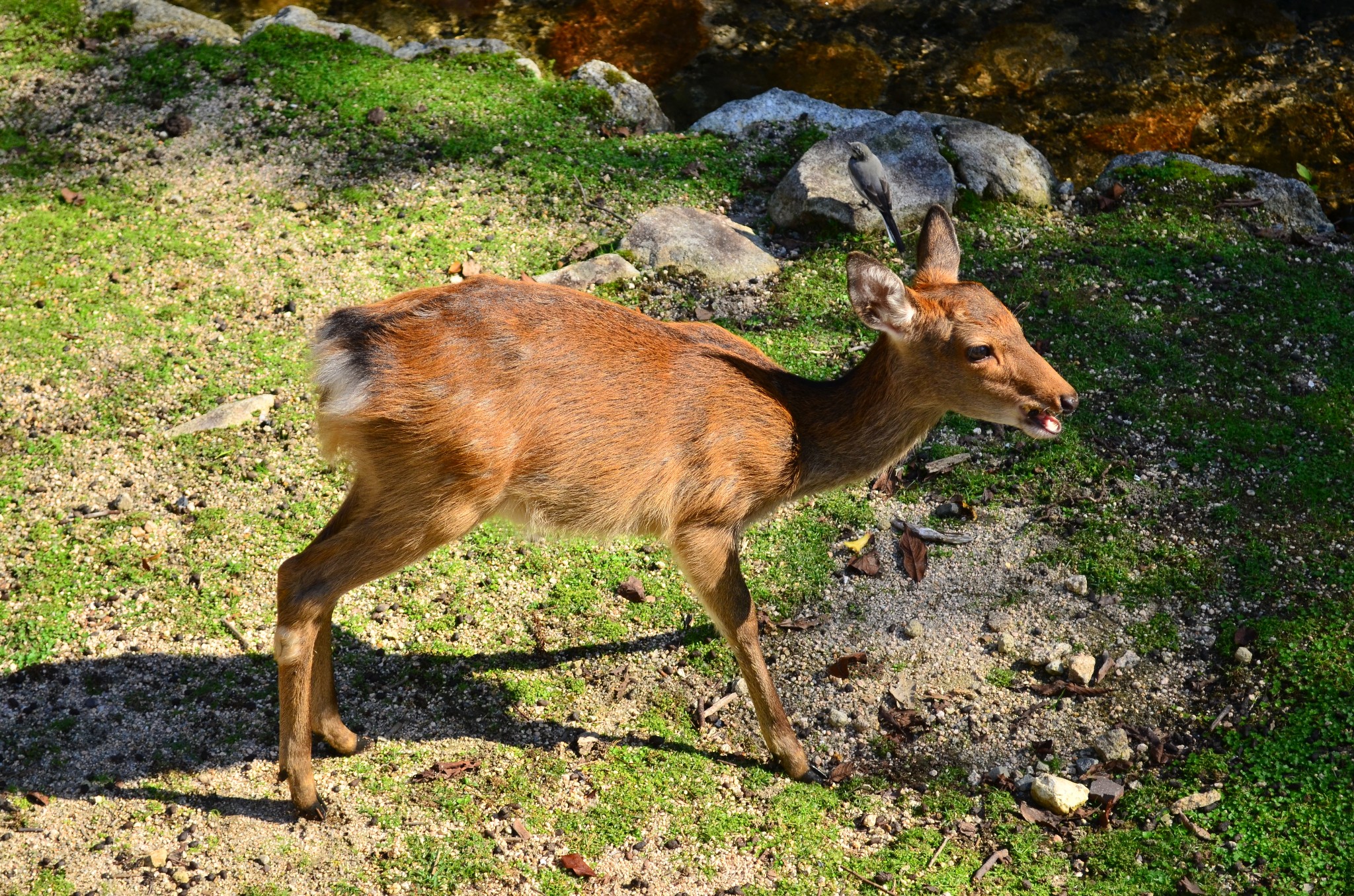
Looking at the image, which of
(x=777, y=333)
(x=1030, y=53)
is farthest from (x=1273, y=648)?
(x=1030, y=53)

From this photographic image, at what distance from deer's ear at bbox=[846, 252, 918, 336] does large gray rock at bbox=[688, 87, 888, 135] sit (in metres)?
3.93

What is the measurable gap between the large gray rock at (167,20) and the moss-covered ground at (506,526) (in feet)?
0.56

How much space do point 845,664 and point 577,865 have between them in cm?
133

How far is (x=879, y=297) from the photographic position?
13.1 ft

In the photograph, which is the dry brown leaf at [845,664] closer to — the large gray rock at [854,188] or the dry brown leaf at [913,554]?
the dry brown leaf at [913,554]

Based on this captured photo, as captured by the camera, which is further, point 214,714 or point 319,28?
point 319,28


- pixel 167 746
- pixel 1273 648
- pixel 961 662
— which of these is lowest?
pixel 167 746

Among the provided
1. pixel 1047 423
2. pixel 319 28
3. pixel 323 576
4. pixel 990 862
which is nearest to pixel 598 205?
pixel 319 28

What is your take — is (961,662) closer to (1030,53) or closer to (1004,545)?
(1004,545)

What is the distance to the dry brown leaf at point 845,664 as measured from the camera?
4477 millimetres

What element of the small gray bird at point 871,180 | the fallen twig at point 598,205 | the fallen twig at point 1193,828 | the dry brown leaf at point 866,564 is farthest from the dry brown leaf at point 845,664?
the fallen twig at point 598,205

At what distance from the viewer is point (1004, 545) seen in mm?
4957

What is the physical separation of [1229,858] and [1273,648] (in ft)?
3.17

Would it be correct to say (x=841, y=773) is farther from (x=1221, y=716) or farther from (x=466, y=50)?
(x=466, y=50)
